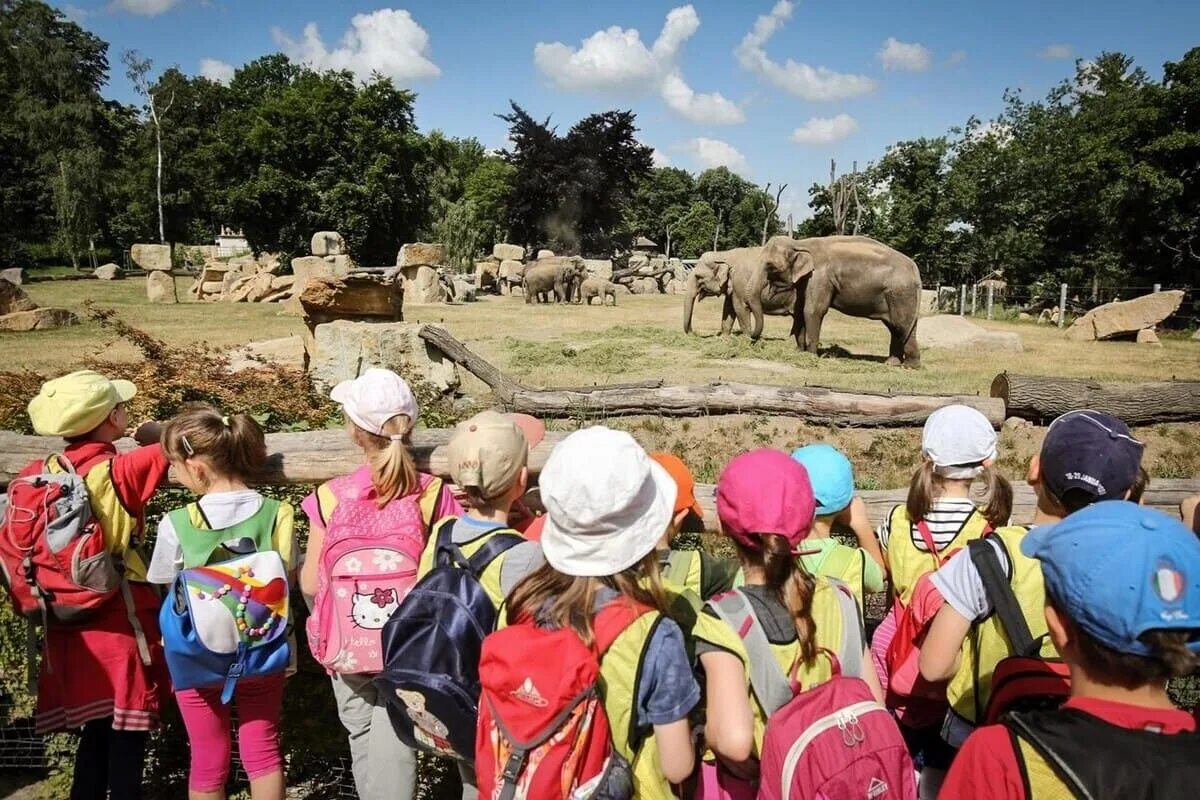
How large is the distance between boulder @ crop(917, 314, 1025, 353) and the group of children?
16.9 m

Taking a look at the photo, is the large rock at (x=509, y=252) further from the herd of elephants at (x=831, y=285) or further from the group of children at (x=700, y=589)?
the group of children at (x=700, y=589)

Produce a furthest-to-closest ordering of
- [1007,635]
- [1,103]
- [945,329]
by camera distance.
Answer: [1,103] → [945,329] → [1007,635]

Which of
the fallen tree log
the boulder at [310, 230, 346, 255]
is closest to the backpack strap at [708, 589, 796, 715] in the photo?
the fallen tree log

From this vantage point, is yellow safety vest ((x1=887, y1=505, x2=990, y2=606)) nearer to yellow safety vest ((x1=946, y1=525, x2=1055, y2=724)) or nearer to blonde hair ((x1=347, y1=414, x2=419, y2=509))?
yellow safety vest ((x1=946, y1=525, x2=1055, y2=724))

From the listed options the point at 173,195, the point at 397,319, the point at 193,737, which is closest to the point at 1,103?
the point at 173,195

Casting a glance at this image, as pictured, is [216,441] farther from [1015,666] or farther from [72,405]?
[1015,666]

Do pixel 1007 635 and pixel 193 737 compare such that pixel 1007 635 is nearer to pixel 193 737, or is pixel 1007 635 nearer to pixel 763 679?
pixel 763 679

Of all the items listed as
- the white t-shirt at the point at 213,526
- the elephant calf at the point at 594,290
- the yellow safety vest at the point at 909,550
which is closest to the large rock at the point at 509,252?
the elephant calf at the point at 594,290

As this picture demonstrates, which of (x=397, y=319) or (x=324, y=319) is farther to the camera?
(x=397, y=319)

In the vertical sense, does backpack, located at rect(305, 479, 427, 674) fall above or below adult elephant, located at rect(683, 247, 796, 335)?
below

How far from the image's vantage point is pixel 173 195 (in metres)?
49.9

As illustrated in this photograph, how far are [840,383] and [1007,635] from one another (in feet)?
35.9

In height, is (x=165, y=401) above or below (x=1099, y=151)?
below

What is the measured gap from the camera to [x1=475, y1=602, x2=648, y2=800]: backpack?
187cm
